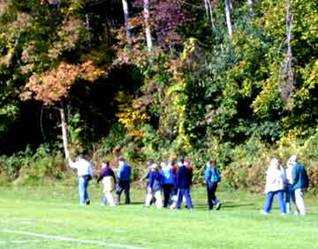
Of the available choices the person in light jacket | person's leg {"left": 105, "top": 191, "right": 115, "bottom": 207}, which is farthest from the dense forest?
the person in light jacket

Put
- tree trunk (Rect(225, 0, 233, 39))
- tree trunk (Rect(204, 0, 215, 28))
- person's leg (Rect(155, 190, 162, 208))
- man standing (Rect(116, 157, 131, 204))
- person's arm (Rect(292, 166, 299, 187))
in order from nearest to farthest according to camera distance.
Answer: person's arm (Rect(292, 166, 299, 187)) → person's leg (Rect(155, 190, 162, 208)) → man standing (Rect(116, 157, 131, 204)) → tree trunk (Rect(225, 0, 233, 39)) → tree trunk (Rect(204, 0, 215, 28))

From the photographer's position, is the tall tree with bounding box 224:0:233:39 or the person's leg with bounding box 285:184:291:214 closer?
the person's leg with bounding box 285:184:291:214

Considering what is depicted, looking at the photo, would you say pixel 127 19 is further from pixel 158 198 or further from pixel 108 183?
pixel 158 198

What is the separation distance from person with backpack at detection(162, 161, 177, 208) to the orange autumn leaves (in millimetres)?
13928

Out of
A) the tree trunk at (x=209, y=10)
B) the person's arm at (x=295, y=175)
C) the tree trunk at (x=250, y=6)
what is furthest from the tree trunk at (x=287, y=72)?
the person's arm at (x=295, y=175)

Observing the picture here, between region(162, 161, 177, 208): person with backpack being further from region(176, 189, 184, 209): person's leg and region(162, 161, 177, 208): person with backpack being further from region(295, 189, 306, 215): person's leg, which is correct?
region(295, 189, 306, 215): person's leg

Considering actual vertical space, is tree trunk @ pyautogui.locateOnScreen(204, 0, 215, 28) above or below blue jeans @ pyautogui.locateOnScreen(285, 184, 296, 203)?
above

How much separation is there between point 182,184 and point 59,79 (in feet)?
50.3

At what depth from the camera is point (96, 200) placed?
3609cm

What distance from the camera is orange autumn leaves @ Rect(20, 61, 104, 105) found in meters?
43.8

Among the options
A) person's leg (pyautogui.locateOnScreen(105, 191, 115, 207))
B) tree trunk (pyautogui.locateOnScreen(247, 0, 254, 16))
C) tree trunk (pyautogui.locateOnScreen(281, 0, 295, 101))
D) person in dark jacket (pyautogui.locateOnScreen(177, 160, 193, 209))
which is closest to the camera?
person in dark jacket (pyautogui.locateOnScreen(177, 160, 193, 209))

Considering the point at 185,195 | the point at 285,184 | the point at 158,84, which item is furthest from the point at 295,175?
the point at 158,84

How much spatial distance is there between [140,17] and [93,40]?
3732 mm

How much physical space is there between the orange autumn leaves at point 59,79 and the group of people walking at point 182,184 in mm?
11536
